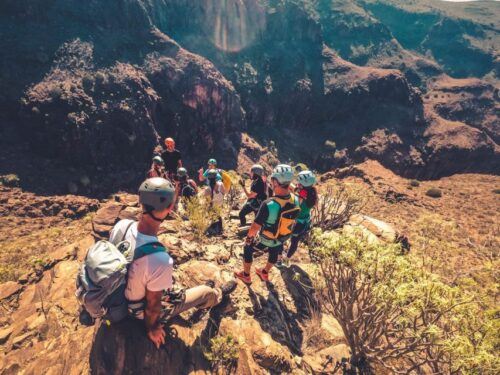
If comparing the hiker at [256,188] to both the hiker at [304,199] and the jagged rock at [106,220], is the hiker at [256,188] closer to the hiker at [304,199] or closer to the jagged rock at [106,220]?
the hiker at [304,199]

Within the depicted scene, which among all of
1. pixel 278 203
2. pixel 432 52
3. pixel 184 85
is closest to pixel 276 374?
pixel 278 203

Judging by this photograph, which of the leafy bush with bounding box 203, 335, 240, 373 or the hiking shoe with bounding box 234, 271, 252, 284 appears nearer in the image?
the leafy bush with bounding box 203, 335, 240, 373

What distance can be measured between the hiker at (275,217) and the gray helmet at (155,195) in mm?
2127

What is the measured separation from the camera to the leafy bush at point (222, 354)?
131 inches

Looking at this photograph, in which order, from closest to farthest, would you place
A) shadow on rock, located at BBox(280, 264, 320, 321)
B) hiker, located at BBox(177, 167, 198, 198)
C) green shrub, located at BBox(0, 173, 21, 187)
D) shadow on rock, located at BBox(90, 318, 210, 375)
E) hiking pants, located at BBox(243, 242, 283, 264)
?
shadow on rock, located at BBox(90, 318, 210, 375) → hiking pants, located at BBox(243, 242, 283, 264) → shadow on rock, located at BBox(280, 264, 320, 321) → hiker, located at BBox(177, 167, 198, 198) → green shrub, located at BBox(0, 173, 21, 187)

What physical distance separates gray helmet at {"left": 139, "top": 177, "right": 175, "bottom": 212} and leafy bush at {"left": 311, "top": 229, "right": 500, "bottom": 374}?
227 cm

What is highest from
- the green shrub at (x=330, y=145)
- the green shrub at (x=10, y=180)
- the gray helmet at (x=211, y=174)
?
the gray helmet at (x=211, y=174)

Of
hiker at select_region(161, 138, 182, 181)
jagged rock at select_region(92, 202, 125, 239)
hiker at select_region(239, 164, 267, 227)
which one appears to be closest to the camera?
jagged rock at select_region(92, 202, 125, 239)

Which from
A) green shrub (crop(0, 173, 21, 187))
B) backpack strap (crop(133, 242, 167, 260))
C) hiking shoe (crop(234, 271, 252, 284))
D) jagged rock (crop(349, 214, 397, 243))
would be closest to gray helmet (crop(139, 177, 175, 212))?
backpack strap (crop(133, 242, 167, 260))

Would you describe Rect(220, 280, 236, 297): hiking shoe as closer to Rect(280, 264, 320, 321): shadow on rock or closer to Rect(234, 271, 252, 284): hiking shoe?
Rect(234, 271, 252, 284): hiking shoe

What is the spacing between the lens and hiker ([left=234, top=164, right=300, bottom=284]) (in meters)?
4.59

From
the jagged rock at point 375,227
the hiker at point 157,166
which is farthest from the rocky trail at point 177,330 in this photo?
the jagged rock at point 375,227

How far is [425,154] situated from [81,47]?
38848mm

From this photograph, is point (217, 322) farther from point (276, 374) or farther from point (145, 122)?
point (145, 122)
